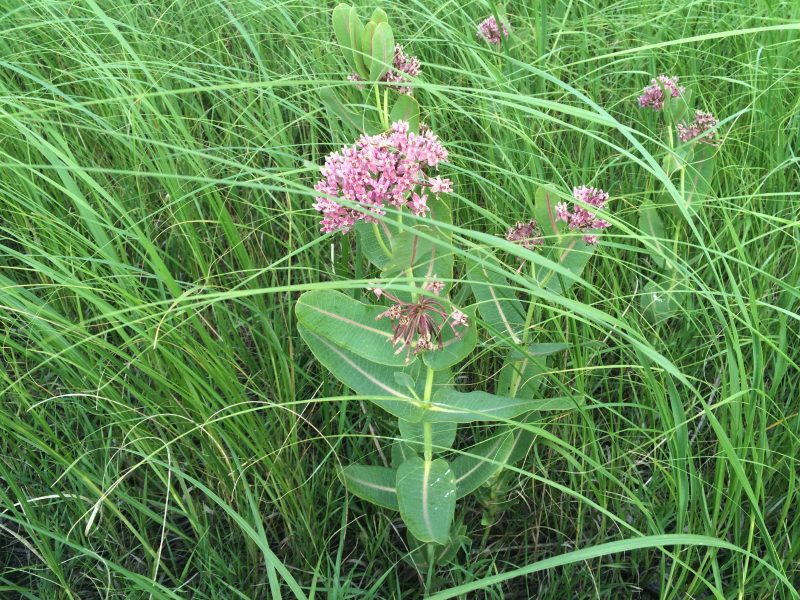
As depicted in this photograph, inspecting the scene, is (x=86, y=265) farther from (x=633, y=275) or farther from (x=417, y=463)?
(x=633, y=275)

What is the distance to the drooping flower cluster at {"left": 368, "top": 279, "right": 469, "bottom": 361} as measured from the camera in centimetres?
109

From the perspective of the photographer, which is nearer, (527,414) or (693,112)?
(527,414)

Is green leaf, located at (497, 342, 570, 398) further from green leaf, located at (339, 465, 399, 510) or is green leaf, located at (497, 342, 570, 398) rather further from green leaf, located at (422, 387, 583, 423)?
green leaf, located at (339, 465, 399, 510)

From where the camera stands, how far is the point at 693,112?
67.7 inches

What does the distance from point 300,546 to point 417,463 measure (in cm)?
33

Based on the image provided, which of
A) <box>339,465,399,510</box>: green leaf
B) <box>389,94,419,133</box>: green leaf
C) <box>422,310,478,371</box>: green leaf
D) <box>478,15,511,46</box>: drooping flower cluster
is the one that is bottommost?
<box>339,465,399,510</box>: green leaf

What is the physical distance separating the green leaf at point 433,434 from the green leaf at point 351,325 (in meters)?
0.13

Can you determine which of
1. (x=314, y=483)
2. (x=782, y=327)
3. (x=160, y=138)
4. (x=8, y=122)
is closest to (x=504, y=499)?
(x=314, y=483)

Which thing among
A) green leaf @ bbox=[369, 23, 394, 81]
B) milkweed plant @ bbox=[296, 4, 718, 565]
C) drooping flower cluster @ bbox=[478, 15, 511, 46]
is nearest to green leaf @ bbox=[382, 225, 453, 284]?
milkweed plant @ bbox=[296, 4, 718, 565]

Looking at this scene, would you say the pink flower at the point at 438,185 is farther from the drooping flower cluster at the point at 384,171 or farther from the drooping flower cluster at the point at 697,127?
the drooping flower cluster at the point at 697,127

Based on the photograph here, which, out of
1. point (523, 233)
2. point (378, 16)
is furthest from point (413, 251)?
point (378, 16)

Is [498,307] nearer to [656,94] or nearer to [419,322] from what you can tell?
[419,322]

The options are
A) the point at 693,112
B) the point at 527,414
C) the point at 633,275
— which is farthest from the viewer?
the point at 693,112

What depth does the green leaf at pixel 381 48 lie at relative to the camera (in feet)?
3.81
